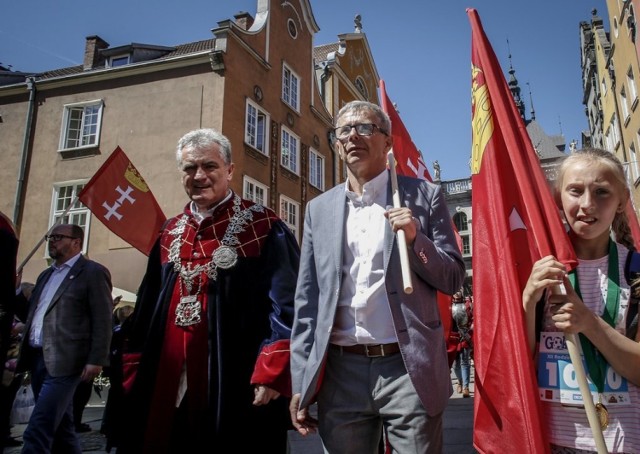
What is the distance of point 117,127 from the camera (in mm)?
17750

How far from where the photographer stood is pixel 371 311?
2350 millimetres

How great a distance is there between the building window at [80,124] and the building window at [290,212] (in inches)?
270

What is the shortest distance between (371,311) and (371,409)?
41 cm

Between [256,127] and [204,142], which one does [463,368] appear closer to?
[204,142]

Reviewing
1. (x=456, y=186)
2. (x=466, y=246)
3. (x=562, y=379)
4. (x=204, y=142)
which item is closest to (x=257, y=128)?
(x=204, y=142)

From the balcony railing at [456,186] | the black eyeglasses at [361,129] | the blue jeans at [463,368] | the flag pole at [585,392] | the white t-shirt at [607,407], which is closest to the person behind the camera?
the flag pole at [585,392]

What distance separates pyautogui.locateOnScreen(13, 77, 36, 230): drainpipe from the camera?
17.9 m

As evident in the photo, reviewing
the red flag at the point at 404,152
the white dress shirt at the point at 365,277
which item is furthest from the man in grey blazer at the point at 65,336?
the red flag at the point at 404,152

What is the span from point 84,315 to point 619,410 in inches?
162

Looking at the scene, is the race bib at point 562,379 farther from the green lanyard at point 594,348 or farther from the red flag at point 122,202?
the red flag at point 122,202

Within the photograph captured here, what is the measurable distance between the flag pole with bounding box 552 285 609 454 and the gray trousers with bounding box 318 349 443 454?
609 mm

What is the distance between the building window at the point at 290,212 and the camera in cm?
1985

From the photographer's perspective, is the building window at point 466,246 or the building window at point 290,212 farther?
the building window at point 466,246

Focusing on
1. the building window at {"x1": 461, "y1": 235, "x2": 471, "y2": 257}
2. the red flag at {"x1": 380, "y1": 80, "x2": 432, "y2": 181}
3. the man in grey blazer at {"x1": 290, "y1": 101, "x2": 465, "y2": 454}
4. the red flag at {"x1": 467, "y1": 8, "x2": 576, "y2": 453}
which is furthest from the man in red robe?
the building window at {"x1": 461, "y1": 235, "x2": 471, "y2": 257}
